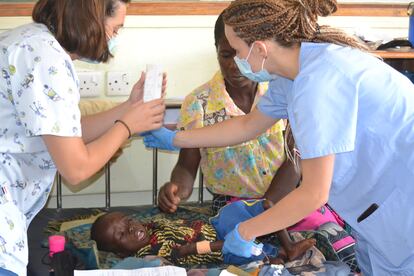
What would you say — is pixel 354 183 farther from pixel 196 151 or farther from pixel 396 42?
pixel 396 42

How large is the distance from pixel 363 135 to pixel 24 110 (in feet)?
→ 2.87

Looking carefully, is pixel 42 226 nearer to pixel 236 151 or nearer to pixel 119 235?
pixel 119 235

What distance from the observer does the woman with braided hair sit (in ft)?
4.81

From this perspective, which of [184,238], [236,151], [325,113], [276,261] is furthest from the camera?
[236,151]

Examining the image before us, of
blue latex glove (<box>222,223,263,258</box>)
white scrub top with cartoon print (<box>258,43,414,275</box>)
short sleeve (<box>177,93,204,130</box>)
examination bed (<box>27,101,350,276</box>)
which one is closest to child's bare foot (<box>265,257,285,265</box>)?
examination bed (<box>27,101,350,276</box>)

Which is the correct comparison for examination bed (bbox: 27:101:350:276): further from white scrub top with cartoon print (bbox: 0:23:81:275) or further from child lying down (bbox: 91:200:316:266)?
white scrub top with cartoon print (bbox: 0:23:81:275)

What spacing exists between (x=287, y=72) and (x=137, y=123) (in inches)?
19.7

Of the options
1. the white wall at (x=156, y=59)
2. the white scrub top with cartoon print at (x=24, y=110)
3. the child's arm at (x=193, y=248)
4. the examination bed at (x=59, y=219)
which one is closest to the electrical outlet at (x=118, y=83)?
the white wall at (x=156, y=59)

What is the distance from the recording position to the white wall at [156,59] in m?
3.03

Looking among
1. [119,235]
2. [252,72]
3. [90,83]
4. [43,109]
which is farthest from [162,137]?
[90,83]

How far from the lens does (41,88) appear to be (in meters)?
1.52

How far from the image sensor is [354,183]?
1621mm

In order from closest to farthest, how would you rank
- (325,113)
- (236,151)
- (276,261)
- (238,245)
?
(325,113) → (238,245) → (276,261) → (236,151)

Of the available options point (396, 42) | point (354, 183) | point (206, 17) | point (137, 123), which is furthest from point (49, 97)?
point (396, 42)
